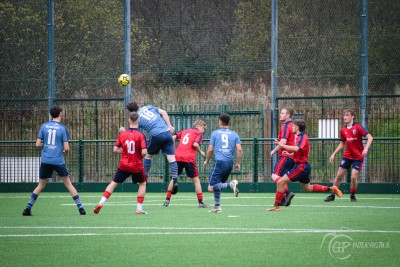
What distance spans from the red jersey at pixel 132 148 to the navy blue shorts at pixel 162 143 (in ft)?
7.10

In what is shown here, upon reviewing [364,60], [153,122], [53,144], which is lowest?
[53,144]

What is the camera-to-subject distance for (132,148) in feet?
45.1

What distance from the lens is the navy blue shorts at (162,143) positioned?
1597 centimetres

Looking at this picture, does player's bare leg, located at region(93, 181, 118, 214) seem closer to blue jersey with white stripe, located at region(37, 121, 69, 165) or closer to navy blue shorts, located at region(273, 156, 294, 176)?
blue jersey with white stripe, located at region(37, 121, 69, 165)

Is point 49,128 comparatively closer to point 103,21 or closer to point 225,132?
point 225,132

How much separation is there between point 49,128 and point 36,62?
1063 centimetres

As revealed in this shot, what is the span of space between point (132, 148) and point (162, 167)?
330 inches

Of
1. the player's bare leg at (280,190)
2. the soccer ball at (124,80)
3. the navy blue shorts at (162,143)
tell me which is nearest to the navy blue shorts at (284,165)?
the player's bare leg at (280,190)

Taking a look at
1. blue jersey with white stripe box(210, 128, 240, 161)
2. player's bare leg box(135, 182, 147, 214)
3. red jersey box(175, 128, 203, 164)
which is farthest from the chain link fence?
player's bare leg box(135, 182, 147, 214)

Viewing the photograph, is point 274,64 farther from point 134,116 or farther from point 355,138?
point 134,116

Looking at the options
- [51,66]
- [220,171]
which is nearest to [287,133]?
[220,171]

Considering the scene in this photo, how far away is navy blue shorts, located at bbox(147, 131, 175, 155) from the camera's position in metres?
16.0

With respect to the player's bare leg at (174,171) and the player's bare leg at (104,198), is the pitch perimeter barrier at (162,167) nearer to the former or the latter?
the player's bare leg at (174,171)

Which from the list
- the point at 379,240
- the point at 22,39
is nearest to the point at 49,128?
the point at 379,240
